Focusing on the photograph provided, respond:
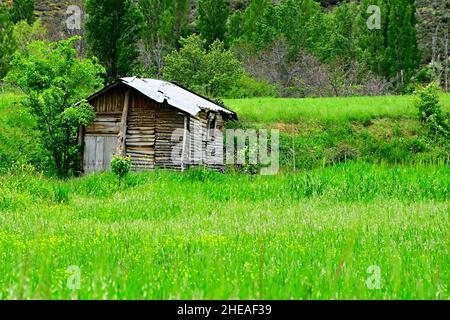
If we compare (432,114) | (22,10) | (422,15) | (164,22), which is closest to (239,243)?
(432,114)

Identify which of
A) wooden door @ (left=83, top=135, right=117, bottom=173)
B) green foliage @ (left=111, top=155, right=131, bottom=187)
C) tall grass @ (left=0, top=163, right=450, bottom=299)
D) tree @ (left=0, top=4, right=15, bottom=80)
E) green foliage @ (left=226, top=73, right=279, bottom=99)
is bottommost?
tall grass @ (left=0, top=163, right=450, bottom=299)

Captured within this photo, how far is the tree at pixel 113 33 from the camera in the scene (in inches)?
1545

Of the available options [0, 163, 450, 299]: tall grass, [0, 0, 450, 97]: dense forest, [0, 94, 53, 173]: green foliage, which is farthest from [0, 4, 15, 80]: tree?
[0, 163, 450, 299]: tall grass

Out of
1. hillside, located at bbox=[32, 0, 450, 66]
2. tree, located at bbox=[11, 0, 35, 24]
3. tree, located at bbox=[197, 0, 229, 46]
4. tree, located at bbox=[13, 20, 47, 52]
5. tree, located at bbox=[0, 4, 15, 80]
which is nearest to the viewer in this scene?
tree, located at bbox=[0, 4, 15, 80]

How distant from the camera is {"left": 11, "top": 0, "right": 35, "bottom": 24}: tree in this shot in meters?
53.9

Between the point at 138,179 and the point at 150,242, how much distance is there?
13499mm

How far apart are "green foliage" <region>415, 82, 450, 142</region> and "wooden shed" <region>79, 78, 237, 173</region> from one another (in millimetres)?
13455

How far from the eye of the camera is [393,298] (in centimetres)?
344

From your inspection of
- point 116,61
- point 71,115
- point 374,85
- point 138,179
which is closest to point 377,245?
point 138,179

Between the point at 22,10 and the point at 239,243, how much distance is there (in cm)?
5543

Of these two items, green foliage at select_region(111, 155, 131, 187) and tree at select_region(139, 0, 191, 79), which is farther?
tree at select_region(139, 0, 191, 79)

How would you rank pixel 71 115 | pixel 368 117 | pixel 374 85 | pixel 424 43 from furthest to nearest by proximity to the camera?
1. pixel 424 43
2. pixel 374 85
3. pixel 368 117
4. pixel 71 115

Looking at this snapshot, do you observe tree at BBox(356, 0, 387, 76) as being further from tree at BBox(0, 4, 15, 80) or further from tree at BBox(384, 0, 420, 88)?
tree at BBox(0, 4, 15, 80)

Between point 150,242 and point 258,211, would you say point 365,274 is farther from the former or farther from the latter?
point 258,211
